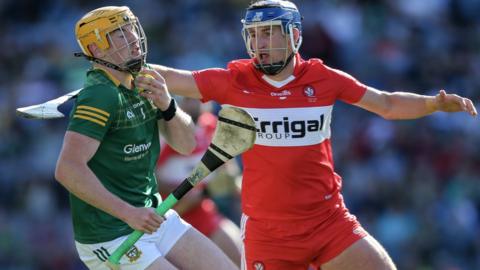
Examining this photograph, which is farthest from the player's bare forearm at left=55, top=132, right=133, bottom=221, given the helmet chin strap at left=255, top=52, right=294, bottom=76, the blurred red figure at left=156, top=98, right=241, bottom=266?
the blurred red figure at left=156, top=98, right=241, bottom=266

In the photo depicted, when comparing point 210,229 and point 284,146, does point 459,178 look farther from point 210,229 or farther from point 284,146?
point 284,146

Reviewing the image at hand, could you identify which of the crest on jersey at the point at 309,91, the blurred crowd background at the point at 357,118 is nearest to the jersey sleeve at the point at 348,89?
the crest on jersey at the point at 309,91

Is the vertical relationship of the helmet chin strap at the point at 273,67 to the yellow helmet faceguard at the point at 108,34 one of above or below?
below

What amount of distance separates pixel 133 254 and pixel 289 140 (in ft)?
3.92

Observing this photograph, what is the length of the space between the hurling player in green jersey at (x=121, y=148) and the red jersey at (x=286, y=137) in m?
0.53

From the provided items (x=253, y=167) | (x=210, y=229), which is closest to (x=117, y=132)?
(x=253, y=167)

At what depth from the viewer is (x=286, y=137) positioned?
621 cm

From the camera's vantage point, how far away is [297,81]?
20.9 feet

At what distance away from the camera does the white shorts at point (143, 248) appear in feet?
18.5

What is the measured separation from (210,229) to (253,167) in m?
1.64

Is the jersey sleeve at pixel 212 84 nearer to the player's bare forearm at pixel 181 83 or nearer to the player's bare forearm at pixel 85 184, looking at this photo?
the player's bare forearm at pixel 181 83

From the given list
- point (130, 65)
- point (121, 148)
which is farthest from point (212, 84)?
point (121, 148)

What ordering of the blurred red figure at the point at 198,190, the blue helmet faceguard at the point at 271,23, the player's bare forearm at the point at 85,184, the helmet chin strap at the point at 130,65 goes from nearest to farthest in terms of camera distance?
1. the player's bare forearm at the point at 85,184
2. the helmet chin strap at the point at 130,65
3. the blue helmet faceguard at the point at 271,23
4. the blurred red figure at the point at 198,190

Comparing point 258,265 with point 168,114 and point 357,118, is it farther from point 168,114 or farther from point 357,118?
point 357,118
